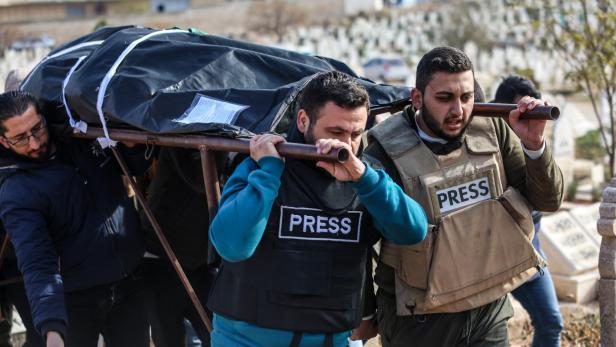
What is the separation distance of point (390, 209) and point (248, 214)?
422 millimetres

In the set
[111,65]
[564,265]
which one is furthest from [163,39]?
[564,265]

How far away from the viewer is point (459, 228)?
3.07 meters

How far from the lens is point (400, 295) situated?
308cm

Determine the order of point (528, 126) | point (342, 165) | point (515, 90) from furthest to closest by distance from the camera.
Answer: point (515, 90)
point (528, 126)
point (342, 165)

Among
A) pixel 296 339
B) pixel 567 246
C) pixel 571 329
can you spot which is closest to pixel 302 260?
pixel 296 339

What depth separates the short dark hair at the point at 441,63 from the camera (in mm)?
2949

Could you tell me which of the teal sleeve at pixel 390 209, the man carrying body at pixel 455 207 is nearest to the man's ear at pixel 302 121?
the teal sleeve at pixel 390 209

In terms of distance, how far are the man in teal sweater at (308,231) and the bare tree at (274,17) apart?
148 ft

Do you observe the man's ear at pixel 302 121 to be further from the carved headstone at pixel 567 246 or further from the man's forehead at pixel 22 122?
the carved headstone at pixel 567 246

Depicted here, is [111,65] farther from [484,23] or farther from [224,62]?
[484,23]

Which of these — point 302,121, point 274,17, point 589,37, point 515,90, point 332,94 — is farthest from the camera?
point 274,17

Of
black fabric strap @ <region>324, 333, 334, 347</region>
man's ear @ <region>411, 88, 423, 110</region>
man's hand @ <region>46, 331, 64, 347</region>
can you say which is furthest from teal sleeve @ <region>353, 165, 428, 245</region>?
man's hand @ <region>46, 331, 64, 347</region>

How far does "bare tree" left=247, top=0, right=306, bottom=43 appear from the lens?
48.3 meters

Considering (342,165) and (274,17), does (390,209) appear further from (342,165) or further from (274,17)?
(274,17)
